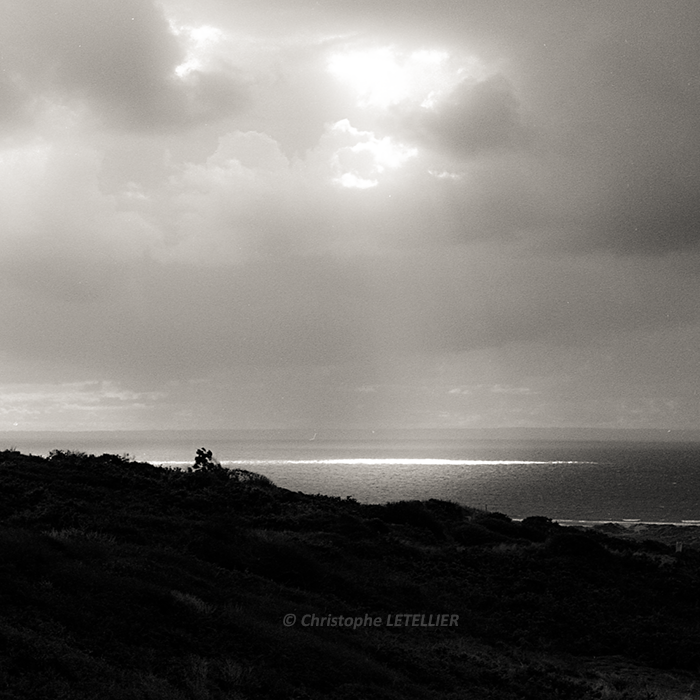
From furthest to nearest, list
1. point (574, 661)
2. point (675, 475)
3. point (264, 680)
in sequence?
1. point (675, 475)
2. point (574, 661)
3. point (264, 680)

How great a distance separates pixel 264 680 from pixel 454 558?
71.1ft

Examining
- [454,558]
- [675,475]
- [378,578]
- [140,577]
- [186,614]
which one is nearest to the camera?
[186,614]

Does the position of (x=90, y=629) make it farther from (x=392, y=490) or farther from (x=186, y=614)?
(x=392, y=490)

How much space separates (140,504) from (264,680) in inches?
879

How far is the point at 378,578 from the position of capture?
89.5 ft

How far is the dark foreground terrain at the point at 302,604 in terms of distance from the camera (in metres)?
13.7

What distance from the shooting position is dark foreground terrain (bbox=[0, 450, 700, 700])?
1371cm

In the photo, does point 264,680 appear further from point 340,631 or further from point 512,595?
point 512,595

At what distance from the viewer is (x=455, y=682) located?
664 inches

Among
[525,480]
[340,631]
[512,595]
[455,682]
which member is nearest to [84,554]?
[340,631]

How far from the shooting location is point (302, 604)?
21156 mm

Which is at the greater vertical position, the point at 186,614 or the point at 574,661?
the point at 186,614

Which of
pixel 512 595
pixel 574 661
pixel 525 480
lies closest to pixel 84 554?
pixel 574 661

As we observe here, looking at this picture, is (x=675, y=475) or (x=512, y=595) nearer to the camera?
(x=512, y=595)
